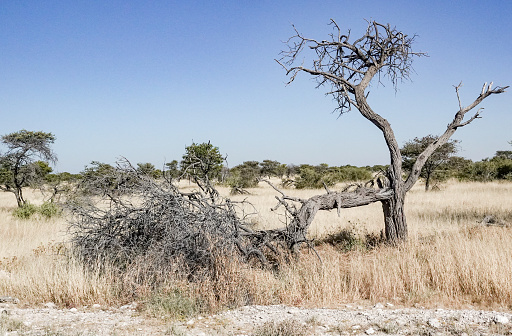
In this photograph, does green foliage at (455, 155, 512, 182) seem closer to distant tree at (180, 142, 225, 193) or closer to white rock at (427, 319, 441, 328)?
distant tree at (180, 142, 225, 193)

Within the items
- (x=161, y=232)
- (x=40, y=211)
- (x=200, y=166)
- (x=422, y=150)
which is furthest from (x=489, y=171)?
(x=161, y=232)

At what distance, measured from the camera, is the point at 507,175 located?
30.8 meters

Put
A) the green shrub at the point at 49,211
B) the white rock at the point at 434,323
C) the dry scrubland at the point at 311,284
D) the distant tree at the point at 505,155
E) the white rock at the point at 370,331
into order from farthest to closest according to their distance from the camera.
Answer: the distant tree at the point at 505,155 → the green shrub at the point at 49,211 → the dry scrubland at the point at 311,284 → the white rock at the point at 434,323 → the white rock at the point at 370,331

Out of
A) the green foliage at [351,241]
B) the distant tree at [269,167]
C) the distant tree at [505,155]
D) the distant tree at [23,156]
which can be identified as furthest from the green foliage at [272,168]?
the green foliage at [351,241]

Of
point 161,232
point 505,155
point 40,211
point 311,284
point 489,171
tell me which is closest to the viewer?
point 311,284

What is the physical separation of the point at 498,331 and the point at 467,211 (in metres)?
10.9

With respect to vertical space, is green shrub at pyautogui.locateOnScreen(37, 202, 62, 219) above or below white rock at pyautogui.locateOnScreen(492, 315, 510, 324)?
above

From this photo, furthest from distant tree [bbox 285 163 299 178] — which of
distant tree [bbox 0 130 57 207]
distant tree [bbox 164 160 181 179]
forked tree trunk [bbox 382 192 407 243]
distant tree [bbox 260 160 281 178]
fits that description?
forked tree trunk [bbox 382 192 407 243]

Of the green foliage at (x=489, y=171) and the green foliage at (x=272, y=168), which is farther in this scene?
the green foliage at (x=272, y=168)

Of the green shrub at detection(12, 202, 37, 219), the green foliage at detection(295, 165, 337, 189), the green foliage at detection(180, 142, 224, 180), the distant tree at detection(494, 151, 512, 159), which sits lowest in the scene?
the green shrub at detection(12, 202, 37, 219)

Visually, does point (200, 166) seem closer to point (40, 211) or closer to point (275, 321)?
point (275, 321)

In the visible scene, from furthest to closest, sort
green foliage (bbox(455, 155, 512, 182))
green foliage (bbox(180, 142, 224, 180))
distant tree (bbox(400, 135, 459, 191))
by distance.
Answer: green foliage (bbox(455, 155, 512, 182))
distant tree (bbox(400, 135, 459, 191))
green foliage (bbox(180, 142, 224, 180))

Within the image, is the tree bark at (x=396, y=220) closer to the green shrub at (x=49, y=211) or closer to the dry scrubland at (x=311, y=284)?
the dry scrubland at (x=311, y=284)

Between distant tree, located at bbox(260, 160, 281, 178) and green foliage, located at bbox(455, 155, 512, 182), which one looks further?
distant tree, located at bbox(260, 160, 281, 178)
